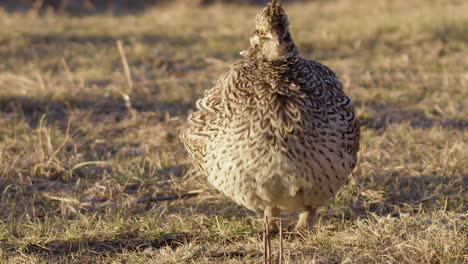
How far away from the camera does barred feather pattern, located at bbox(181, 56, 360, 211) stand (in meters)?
3.28

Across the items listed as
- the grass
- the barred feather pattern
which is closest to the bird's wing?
the barred feather pattern

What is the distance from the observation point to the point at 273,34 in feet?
11.1

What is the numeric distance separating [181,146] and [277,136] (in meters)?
2.15

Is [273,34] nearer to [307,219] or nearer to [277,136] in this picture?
[277,136]

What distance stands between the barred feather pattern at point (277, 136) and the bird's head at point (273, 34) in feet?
0.16

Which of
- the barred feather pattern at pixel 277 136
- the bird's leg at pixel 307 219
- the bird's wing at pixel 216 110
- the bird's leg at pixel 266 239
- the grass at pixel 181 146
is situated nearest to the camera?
the bird's leg at pixel 266 239

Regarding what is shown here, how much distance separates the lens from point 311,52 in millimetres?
8047

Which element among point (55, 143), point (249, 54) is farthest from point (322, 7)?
point (249, 54)

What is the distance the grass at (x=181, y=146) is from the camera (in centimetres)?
358

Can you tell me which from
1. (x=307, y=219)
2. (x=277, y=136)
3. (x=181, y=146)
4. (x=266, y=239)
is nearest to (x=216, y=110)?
(x=277, y=136)

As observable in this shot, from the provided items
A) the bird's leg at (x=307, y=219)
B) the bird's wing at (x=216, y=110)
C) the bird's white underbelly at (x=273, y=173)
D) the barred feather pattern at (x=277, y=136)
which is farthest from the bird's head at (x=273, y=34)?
the bird's leg at (x=307, y=219)

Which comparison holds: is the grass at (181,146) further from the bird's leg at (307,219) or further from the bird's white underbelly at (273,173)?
the bird's white underbelly at (273,173)

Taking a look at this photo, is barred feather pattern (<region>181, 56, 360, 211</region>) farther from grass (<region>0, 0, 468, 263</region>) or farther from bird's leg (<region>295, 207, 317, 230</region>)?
grass (<region>0, 0, 468, 263</region>)

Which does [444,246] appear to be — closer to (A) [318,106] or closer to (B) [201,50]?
(A) [318,106]
